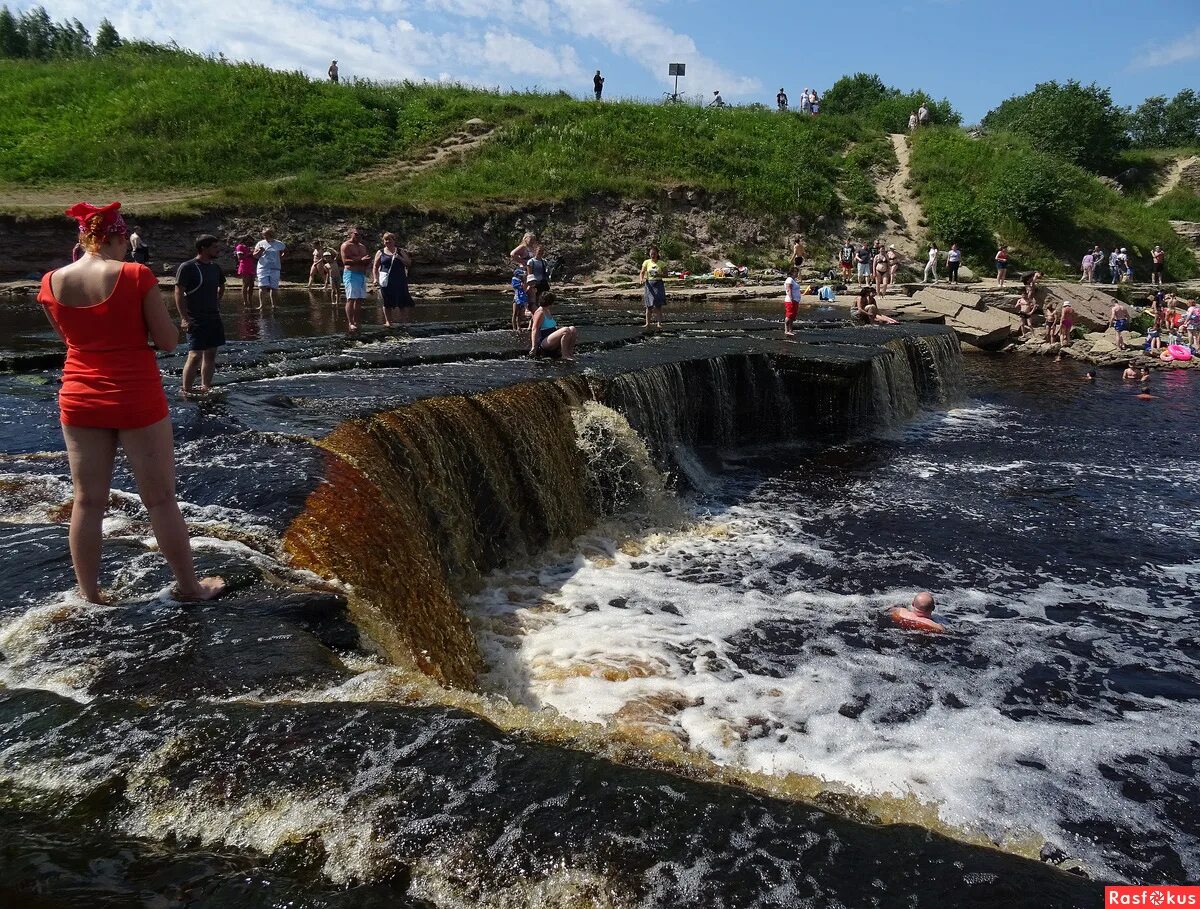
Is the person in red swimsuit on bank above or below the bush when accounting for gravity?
below

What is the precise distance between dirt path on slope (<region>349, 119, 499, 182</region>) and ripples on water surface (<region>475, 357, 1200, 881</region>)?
2759 centimetres

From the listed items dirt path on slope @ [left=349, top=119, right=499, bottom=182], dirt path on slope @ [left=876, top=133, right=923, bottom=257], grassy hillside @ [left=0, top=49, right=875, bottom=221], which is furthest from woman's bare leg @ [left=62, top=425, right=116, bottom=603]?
dirt path on slope @ [left=876, top=133, right=923, bottom=257]

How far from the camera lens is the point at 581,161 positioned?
3709 centimetres

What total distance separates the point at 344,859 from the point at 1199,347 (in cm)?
2681

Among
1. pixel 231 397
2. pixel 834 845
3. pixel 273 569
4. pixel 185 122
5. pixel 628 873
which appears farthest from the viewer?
pixel 185 122

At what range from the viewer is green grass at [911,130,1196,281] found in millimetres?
36344

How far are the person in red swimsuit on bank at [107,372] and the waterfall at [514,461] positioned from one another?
135cm

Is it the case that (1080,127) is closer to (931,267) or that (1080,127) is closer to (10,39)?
(931,267)

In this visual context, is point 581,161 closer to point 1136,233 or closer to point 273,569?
point 1136,233

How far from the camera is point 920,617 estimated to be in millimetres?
7586

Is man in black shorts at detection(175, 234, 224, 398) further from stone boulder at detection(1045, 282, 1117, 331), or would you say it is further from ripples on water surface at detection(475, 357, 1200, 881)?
stone boulder at detection(1045, 282, 1117, 331)

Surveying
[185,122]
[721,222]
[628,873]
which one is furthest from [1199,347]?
[185,122]

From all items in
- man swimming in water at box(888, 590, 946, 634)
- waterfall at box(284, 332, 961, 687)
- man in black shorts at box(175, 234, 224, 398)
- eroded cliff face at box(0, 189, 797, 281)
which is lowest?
man swimming in water at box(888, 590, 946, 634)

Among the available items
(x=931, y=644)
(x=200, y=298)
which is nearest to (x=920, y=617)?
(x=931, y=644)
